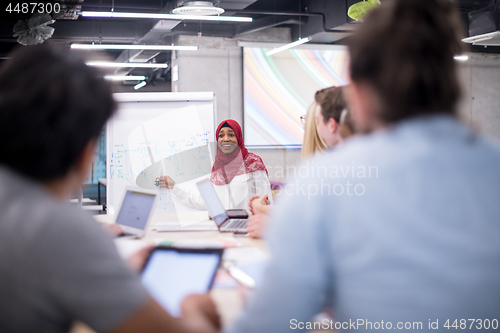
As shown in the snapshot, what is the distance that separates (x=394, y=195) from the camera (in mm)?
662

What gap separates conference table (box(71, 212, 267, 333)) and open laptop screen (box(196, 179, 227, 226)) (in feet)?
0.34

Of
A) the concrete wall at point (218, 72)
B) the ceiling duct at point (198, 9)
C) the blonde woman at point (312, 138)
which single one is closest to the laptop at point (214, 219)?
the blonde woman at point (312, 138)

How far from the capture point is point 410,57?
687mm

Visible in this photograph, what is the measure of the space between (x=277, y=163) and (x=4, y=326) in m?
7.37

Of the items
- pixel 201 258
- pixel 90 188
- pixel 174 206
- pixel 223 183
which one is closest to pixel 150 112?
pixel 174 206

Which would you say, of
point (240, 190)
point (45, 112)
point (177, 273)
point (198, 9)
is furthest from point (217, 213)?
point (198, 9)

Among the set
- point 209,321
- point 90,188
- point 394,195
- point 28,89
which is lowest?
point 90,188

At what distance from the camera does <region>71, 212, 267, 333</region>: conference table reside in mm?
1050

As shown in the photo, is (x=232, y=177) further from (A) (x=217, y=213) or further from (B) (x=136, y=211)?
(B) (x=136, y=211)

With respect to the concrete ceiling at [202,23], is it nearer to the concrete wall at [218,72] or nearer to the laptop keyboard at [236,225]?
the concrete wall at [218,72]

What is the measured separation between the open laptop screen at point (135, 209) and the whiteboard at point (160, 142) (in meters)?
1.92

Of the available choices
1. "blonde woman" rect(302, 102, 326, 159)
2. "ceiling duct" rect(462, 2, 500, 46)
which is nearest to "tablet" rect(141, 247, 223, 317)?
"blonde woman" rect(302, 102, 326, 159)

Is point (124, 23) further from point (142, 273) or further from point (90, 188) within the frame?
point (142, 273)

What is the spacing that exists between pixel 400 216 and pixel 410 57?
0.84 feet
